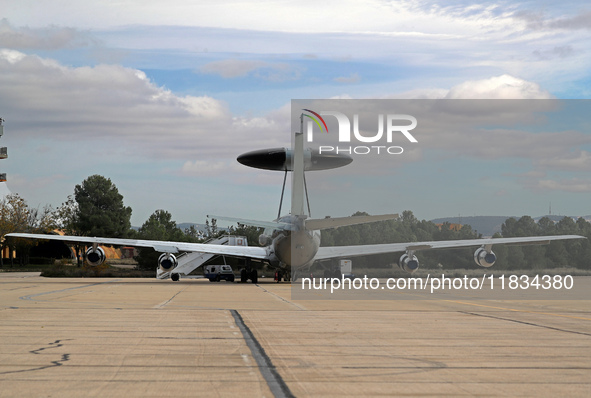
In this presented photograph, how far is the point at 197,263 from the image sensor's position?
6031 centimetres

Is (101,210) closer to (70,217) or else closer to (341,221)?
(70,217)

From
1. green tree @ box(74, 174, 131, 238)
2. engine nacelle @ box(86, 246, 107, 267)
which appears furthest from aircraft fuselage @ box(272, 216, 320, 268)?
green tree @ box(74, 174, 131, 238)

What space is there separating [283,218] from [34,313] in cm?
2496

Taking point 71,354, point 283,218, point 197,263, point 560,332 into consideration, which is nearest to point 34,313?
point 71,354

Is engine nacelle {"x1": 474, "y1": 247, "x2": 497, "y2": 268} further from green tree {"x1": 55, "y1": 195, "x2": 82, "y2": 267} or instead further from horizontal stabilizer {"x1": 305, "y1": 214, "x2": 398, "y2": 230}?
green tree {"x1": 55, "y1": 195, "x2": 82, "y2": 267}

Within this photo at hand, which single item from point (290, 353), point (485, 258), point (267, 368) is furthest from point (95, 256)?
point (267, 368)

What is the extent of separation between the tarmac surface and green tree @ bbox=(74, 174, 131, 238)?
78179mm

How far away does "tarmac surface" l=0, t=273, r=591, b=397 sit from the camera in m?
7.79

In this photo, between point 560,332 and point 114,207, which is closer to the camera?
point 560,332

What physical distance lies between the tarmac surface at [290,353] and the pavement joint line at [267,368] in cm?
1

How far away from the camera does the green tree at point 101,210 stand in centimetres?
9494

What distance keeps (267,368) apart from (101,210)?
9207cm

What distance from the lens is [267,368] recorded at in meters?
9.09

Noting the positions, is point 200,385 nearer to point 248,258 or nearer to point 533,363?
point 533,363
